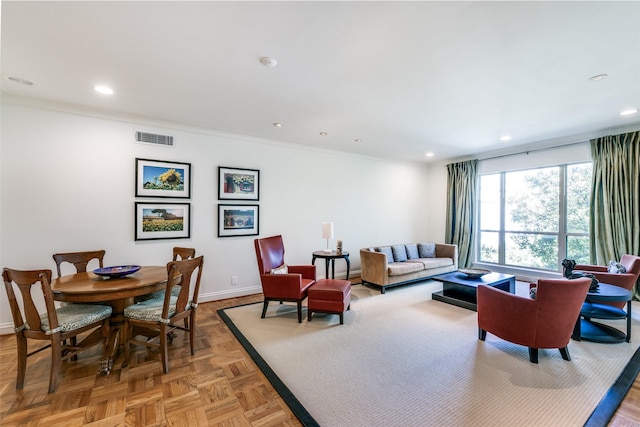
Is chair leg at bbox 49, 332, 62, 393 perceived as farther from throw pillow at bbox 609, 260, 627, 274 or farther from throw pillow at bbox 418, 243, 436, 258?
throw pillow at bbox 609, 260, 627, 274

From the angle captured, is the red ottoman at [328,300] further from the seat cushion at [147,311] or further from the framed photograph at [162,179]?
the framed photograph at [162,179]

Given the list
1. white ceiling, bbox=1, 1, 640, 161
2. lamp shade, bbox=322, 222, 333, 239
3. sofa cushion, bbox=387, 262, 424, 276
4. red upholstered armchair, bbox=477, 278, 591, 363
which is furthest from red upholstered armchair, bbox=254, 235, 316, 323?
red upholstered armchair, bbox=477, 278, 591, 363

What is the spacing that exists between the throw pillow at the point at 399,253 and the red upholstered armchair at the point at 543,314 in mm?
2742

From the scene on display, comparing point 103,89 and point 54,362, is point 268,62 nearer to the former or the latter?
point 103,89

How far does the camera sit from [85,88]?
111 inches

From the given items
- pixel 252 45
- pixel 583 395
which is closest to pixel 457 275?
pixel 583 395

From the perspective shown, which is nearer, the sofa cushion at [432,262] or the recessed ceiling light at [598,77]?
the recessed ceiling light at [598,77]

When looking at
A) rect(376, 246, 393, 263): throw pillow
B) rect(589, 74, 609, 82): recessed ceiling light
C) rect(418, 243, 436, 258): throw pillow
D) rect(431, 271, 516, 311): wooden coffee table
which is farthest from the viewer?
rect(418, 243, 436, 258): throw pillow

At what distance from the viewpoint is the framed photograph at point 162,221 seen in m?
3.60

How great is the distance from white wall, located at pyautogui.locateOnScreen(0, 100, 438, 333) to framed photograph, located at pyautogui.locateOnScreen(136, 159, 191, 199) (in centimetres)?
10

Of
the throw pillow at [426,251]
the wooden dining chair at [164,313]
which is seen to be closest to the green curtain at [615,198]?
the throw pillow at [426,251]

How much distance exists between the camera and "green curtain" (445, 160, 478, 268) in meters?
5.96

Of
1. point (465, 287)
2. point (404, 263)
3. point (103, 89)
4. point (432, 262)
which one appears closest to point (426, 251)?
point (432, 262)

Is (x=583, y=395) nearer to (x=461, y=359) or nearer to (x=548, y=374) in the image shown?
(x=548, y=374)
